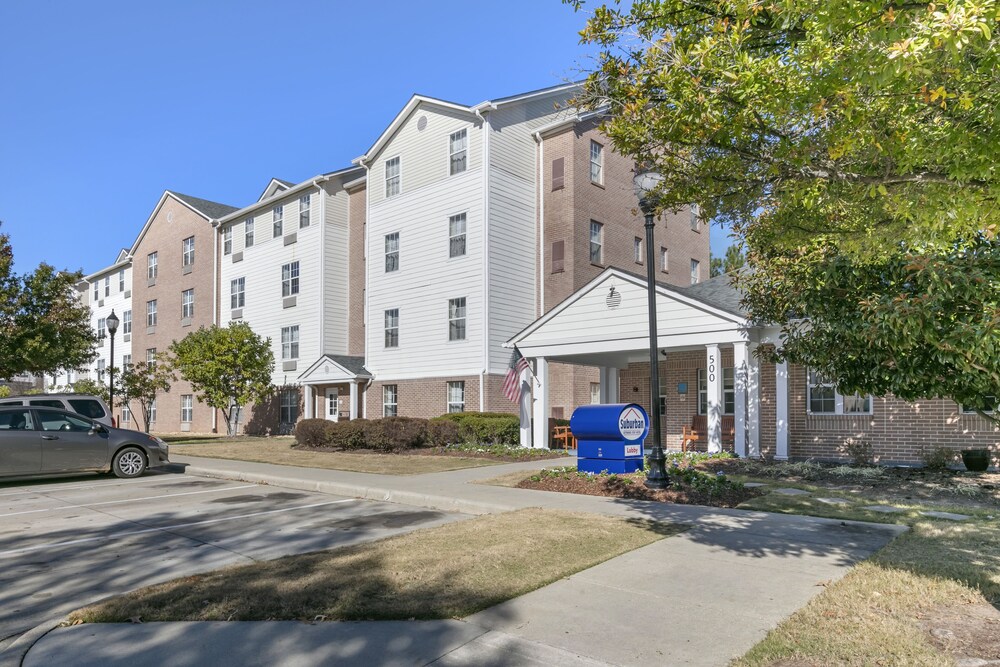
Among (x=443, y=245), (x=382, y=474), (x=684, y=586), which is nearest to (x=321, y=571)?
(x=684, y=586)

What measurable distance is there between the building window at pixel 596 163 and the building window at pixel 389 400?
10.8 meters

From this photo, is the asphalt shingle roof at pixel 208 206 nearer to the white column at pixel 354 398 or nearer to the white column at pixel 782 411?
the white column at pixel 354 398

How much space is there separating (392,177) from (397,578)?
23.4 m

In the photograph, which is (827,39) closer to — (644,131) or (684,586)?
(644,131)

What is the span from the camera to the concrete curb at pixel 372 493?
999 cm

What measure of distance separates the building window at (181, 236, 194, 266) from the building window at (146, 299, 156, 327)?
435cm

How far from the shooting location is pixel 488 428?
2091 centimetres

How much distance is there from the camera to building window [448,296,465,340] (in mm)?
24308

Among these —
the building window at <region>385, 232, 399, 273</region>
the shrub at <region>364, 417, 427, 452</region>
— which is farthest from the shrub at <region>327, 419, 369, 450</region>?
the building window at <region>385, 232, 399, 273</region>

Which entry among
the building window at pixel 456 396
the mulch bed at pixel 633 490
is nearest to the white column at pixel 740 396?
the mulch bed at pixel 633 490

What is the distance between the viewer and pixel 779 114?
5.17 m

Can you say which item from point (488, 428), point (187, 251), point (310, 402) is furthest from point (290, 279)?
point (488, 428)

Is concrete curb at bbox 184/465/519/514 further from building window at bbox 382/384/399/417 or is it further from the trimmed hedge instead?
building window at bbox 382/384/399/417

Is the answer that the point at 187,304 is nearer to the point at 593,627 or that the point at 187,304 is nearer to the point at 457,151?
the point at 457,151
